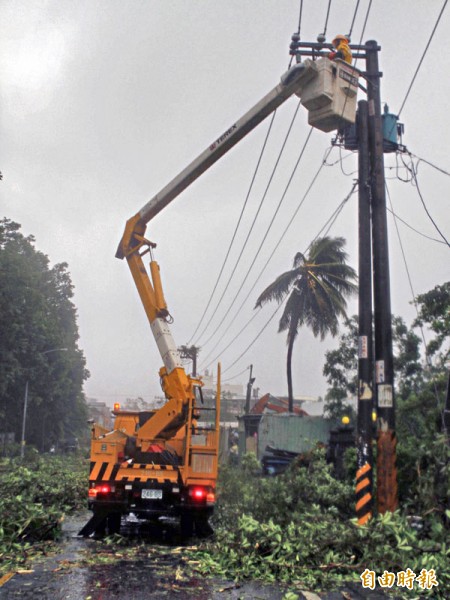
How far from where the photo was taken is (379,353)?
398 inches

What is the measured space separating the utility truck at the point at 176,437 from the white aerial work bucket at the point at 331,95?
0.05ft

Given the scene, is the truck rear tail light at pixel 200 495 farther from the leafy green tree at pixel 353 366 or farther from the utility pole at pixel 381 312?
the leafy green tree at pixel 353 366

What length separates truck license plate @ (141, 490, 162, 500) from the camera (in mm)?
10344

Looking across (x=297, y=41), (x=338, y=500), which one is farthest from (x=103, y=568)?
(x=297, y=41)

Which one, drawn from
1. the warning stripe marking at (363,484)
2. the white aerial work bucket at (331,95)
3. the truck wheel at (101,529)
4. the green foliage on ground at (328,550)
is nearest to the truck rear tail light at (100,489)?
the truck wheel at (101,529)

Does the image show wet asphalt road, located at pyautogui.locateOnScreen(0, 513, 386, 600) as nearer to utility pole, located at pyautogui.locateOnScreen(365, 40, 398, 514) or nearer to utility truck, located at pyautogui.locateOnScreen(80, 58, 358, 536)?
utility truck, located at pyautogui.locateOnScreen(80, 58, 358, 536)

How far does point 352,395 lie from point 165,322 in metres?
21.2

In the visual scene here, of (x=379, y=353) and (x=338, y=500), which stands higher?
(x=379, y=353)

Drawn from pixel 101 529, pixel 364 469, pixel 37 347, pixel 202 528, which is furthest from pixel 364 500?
pixel 37 347

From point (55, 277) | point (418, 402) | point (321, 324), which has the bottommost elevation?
point (418, 402)

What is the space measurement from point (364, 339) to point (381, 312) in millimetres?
601

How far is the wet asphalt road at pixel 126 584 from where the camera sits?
6598mm

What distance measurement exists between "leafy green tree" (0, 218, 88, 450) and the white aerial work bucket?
25371 millimetres

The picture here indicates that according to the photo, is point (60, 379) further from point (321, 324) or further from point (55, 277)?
point (321, 324)
